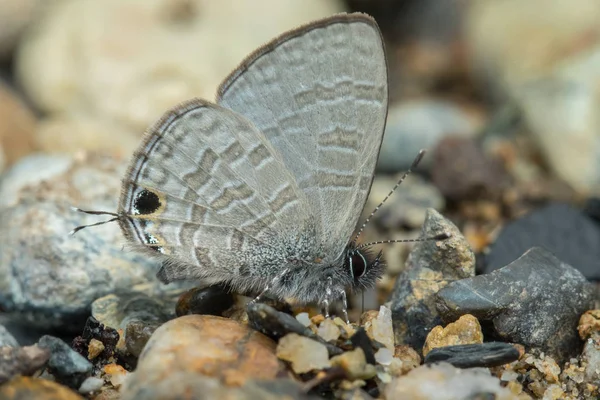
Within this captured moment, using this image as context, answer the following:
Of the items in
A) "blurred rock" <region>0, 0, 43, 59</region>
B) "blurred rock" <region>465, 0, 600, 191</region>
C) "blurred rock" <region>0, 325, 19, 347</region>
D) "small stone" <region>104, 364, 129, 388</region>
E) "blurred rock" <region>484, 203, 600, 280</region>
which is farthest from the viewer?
"blurred rock" <region>0, 0, 43, 59</region>

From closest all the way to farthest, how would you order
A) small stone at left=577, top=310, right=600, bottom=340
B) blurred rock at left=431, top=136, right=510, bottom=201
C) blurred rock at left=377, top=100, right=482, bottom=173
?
Answer: small stone at left=577, top=310, right=600, bottom=340 < blurred rock at left=431, top=136, right=510, bottom=201 < blurred rock at left=377, top=100, right=482, bottom=173

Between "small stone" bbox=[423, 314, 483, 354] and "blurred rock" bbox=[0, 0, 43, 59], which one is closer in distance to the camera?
"small stone" bbox=[423, 314, 483, 354]

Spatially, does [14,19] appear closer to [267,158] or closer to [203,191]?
[203,191]

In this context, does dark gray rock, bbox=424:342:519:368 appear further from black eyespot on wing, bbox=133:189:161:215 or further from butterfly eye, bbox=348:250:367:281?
black eyespot on wing, bbox=133:189:161:215

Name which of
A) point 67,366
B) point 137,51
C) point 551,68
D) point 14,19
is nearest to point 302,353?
point 67,366

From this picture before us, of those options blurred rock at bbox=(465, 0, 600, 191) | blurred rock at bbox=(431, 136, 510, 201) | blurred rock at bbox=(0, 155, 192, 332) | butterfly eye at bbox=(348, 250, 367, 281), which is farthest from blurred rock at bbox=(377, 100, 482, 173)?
blurred rock at bbox=(0, 155, 192, 332)

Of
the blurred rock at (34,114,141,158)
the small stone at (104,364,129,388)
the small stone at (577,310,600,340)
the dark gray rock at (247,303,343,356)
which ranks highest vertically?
the blurred rock at (34,114,141,158)

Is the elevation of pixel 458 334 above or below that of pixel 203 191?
below
